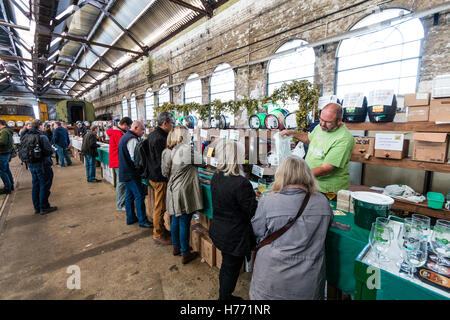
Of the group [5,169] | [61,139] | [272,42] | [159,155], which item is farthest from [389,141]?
[61,139]

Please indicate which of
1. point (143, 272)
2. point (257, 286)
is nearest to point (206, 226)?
point (143, 272)

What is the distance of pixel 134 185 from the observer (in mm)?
3529

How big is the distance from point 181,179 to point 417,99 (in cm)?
301

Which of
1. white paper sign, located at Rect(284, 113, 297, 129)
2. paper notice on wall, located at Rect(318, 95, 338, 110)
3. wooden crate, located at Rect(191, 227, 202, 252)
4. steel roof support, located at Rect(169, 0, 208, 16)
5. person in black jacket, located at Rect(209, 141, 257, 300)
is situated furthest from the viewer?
steel roof support, located at Rect(169, 0, 208, 16)

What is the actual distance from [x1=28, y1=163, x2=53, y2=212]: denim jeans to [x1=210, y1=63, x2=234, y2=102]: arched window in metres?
5.87

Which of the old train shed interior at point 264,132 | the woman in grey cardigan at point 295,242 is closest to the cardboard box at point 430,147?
the old train shed interior at point 264,132

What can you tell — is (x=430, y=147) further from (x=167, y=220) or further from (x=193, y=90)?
(x=193, y=90)

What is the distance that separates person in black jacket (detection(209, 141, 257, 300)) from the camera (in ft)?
5.68

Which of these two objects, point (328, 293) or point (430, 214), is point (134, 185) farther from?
point (430, 214)

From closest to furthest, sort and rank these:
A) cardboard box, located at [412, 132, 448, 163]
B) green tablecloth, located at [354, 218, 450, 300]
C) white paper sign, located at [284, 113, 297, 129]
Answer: green tablecloth, located at [354, 218, 450, 300] < cardboard box, located at [412, 132, 448, 163] < white paper sign, located at [284, 113, 297, 129]

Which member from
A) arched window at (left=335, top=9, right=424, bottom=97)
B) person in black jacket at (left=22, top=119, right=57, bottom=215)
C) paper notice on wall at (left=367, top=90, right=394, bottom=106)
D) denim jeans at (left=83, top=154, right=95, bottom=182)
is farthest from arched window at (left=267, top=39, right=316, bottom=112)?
denim jeans at (left=83, top=154, right=95, bottom=182)

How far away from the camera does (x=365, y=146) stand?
10.4 ft

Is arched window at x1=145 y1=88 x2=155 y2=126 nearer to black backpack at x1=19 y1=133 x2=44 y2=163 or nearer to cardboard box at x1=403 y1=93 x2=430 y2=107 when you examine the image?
black backpack at x1=19 y1=133 x2=44 y2=163

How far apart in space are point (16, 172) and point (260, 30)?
1041cm
